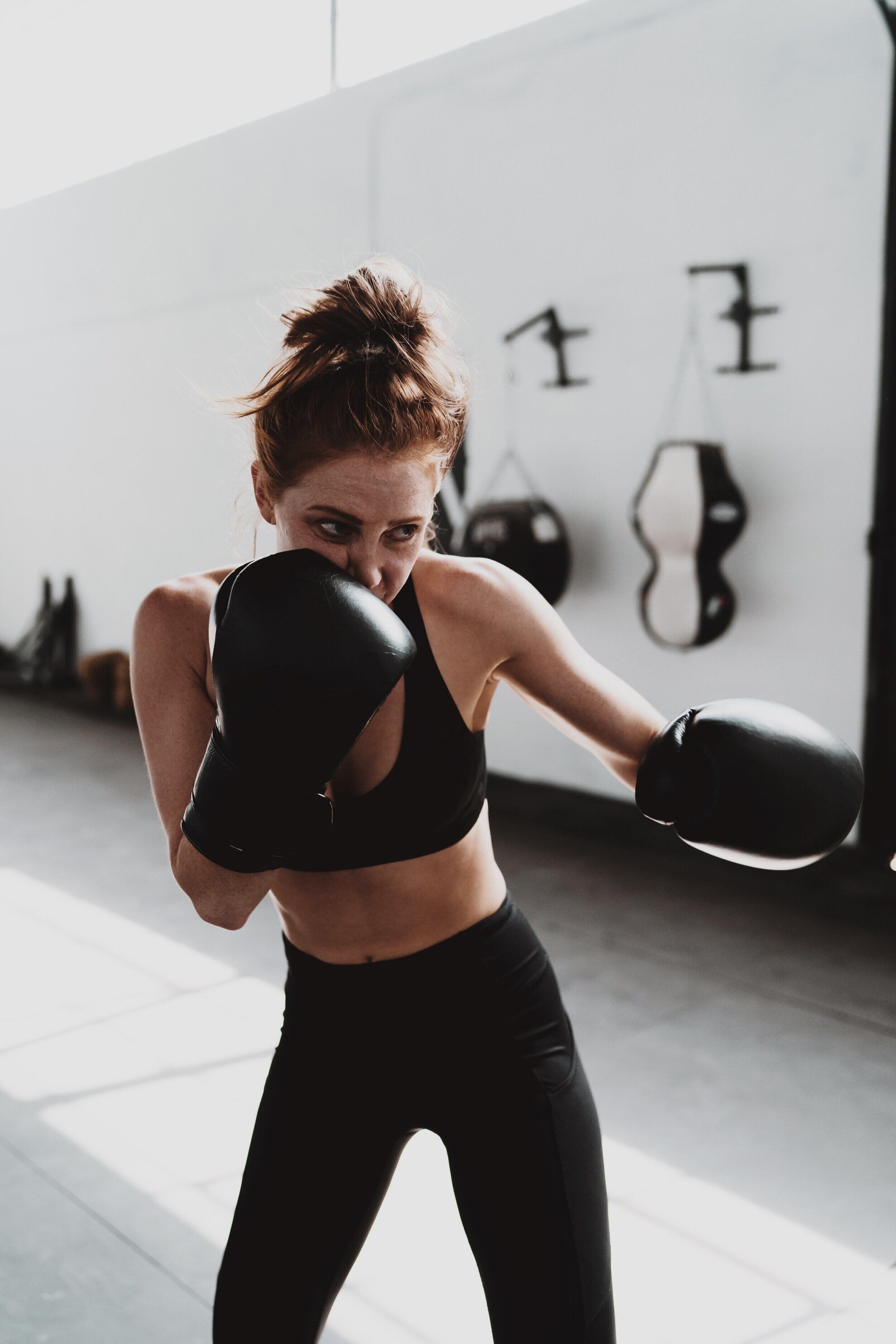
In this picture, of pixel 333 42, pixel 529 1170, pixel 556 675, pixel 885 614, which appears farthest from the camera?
pixel 333 42

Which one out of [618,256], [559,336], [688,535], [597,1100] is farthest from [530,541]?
[597,1100]

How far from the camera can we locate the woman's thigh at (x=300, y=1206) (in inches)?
40.5

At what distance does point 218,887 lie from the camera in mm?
941

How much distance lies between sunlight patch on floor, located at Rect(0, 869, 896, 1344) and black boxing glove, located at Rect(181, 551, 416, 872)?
3.71 ft

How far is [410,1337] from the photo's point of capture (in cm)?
169

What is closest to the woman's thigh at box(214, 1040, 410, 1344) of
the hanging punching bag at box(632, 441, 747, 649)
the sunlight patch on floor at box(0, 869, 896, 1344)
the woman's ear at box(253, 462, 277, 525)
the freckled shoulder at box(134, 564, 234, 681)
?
the freckled shoulder at box(134, 564, 234, 681)

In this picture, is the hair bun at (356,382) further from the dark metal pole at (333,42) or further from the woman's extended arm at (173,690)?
the dark metal pole at (333,42)

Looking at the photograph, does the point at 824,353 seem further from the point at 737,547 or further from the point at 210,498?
the point at 210,498

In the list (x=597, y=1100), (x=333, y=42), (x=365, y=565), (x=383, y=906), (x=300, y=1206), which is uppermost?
(x=333, y=42)

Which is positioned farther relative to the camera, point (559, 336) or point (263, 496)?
point (559, 336)

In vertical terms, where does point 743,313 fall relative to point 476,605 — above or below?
above

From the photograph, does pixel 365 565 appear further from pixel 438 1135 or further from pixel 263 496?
pixel 438 1135

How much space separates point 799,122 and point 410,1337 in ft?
10.5

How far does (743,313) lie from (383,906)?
2928 mm
